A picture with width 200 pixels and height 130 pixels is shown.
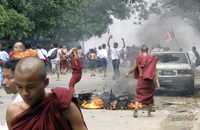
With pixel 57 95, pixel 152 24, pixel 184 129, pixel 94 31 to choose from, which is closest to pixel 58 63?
pixel 184 129

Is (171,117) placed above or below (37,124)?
below

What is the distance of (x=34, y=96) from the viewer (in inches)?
129

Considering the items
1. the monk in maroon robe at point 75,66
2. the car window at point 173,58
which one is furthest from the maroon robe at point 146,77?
the car window at point 173,58

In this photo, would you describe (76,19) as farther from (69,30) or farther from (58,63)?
(58,63)

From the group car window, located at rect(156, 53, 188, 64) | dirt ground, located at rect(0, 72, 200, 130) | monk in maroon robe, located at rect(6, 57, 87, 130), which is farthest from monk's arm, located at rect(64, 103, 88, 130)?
car window, located at rect(156, 53, 188, 64)

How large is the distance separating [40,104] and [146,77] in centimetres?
1003

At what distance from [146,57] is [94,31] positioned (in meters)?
35.1

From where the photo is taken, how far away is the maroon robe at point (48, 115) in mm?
3301

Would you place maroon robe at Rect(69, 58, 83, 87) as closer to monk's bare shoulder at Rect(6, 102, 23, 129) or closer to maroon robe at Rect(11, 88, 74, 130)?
monk's bare shoulder at Rect(6, 102, 23, 129)

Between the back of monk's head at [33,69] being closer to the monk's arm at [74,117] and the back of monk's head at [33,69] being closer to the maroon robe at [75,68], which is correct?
the monk's arm at [74,117]

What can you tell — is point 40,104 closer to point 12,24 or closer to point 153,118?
point 153,118

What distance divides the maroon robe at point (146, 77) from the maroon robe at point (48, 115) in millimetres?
9891

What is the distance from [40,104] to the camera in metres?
3.32

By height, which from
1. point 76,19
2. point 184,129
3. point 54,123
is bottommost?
point 184,129
